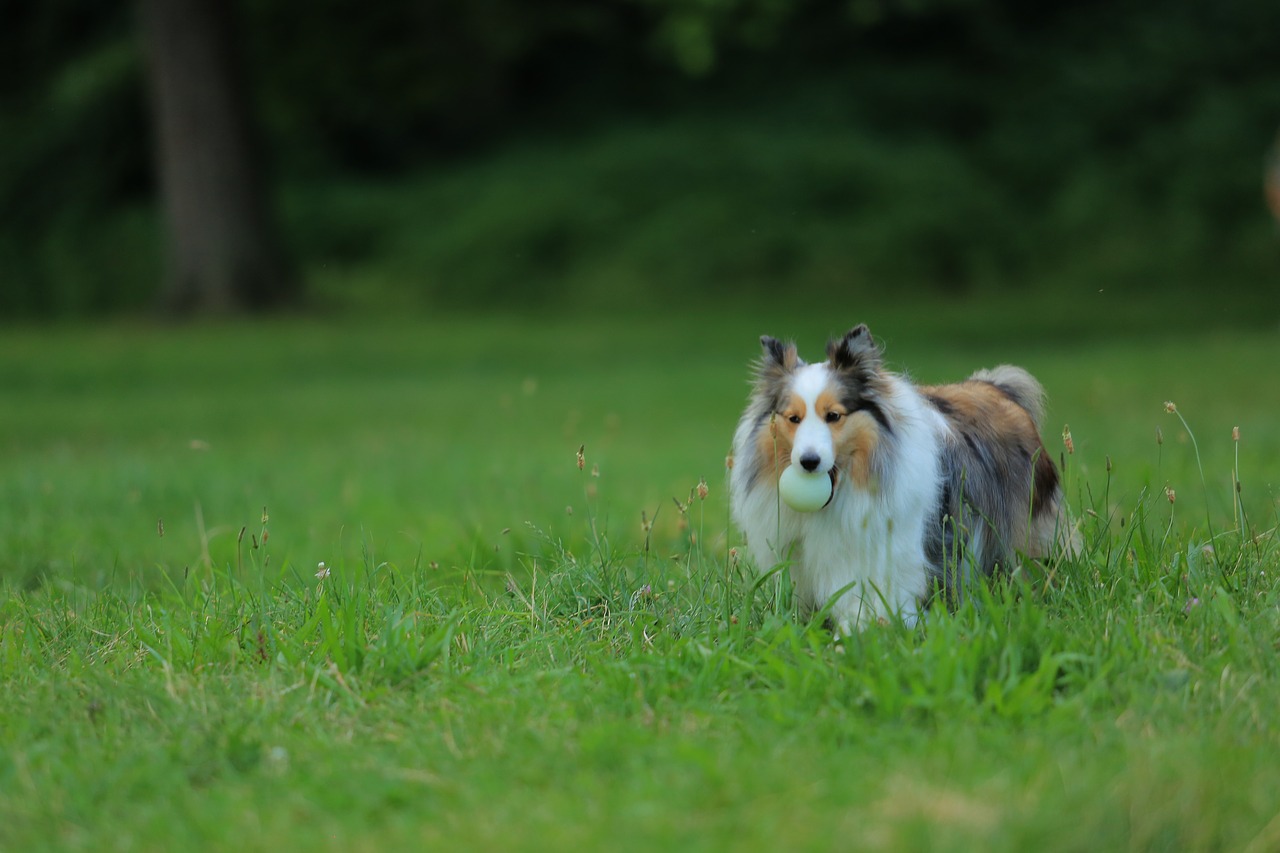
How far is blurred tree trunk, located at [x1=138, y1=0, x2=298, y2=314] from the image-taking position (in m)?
16.6

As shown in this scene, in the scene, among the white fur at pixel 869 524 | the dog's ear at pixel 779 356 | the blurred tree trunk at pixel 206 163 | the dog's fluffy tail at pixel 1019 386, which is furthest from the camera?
the blurred tree trunk at pixel 206 163

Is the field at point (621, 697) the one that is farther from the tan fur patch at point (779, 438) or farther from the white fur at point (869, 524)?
the tan fur patch at point (779, 438)

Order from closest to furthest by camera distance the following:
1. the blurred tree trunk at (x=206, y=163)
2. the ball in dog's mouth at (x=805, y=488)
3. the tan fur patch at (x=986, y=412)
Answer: the ball in dog's mouth at (x=805, y=488)
the tan fur patch at (x=986, y=412)
the blurred tree trunk at (x=206, y=163)

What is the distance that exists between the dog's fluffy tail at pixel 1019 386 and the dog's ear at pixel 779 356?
3.63 ft

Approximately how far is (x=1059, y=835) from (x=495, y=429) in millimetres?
8634

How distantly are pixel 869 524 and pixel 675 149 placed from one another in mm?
18117

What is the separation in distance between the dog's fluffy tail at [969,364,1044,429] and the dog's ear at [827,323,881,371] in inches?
39.6

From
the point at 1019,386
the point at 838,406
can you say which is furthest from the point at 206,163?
the point at 838,406

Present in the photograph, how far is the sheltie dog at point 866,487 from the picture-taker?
394 cm

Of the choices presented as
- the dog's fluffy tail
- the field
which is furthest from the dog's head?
the dog's fluffy tail

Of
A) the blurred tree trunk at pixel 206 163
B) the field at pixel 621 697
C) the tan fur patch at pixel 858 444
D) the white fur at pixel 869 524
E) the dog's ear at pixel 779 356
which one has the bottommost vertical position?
the field at pixel 621 697

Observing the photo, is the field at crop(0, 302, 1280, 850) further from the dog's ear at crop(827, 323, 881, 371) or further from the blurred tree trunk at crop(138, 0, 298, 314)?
the blurred tree trunk at crop(138, 0, 298, 314)

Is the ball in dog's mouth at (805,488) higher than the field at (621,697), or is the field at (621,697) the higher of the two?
the ball in dog's mouth at (805,488)

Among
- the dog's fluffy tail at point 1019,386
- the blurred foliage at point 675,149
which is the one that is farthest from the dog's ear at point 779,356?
the blurred foliage at point 675,149
